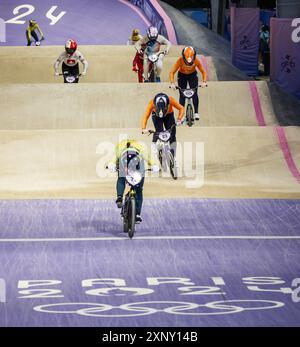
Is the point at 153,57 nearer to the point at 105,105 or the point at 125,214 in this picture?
the point at 105,105

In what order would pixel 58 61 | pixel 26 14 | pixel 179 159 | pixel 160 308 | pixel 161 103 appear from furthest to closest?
1. pixel 26 14
2. pixel 58 61
3. pixel 179 159
4. pixel 161 103
5. pixel 160 308

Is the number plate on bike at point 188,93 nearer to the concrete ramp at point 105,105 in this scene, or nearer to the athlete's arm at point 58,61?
the concrete ramp at point 105,105

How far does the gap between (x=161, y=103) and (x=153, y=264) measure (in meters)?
5.92

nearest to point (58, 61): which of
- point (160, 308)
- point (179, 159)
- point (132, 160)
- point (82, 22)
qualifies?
point (179, 159)

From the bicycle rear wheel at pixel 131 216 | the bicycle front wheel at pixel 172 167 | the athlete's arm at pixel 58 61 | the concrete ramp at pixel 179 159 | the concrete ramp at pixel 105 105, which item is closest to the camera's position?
the bicycle rear wheel at pixel 131 216

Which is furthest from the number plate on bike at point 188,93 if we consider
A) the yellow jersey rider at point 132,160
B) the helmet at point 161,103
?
the yellow jersey rider at point 132,160

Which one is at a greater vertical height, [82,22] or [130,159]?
[82,22]

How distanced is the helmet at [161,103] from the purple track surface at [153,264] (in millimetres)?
1747

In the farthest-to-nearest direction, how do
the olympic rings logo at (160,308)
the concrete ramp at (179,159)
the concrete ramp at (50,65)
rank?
the concrete ramp at (50,65) → the concrete ramp at (179,159) → the olympic rings logo at (160,308)

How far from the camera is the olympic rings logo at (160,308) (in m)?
11.4

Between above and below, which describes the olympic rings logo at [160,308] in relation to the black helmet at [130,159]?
below

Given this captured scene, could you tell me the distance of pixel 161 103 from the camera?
19312 millimetres

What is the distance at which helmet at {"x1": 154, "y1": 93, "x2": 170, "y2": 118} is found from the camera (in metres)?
19.2
